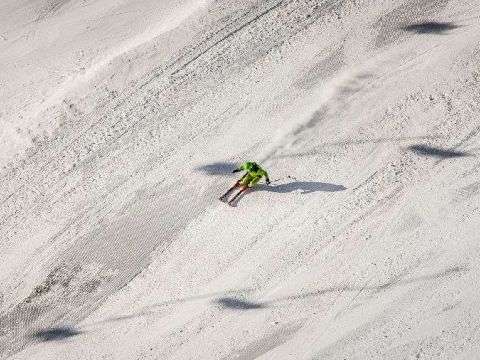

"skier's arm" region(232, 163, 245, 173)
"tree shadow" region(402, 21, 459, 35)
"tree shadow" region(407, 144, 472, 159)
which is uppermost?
"tree shadow" region(402, 21, 459, 35)

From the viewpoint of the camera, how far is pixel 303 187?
516 inches

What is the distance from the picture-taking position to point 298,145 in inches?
528

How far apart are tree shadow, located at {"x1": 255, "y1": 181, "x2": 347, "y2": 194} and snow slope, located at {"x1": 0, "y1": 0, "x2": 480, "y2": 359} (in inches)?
1.2

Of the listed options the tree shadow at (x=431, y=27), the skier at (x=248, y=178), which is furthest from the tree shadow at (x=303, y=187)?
the tree shadow at (x=431, y=27)

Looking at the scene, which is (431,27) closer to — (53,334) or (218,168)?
(218,168)

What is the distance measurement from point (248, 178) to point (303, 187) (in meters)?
1.24

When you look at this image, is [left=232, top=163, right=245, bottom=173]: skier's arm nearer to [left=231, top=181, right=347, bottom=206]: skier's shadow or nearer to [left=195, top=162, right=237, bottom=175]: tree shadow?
Answer: [left=195, top=162, right=237, bottom=175]: tree shadow

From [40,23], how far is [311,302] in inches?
363

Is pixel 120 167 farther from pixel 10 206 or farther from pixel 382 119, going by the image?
pixel 382 119

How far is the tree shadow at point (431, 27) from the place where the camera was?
1427 cm

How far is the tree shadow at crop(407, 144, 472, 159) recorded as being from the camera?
13219 millimetres

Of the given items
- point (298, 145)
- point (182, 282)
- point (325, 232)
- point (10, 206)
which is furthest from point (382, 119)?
point (10, 206)

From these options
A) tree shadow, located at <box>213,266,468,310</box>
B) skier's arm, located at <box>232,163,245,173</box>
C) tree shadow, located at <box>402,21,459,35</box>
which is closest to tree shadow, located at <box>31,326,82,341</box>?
tree shadow, located at <box>213,266,468,310</box>

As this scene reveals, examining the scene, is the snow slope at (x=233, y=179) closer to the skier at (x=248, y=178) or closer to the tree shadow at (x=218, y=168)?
the tree shadow at (x=218, y=168)
